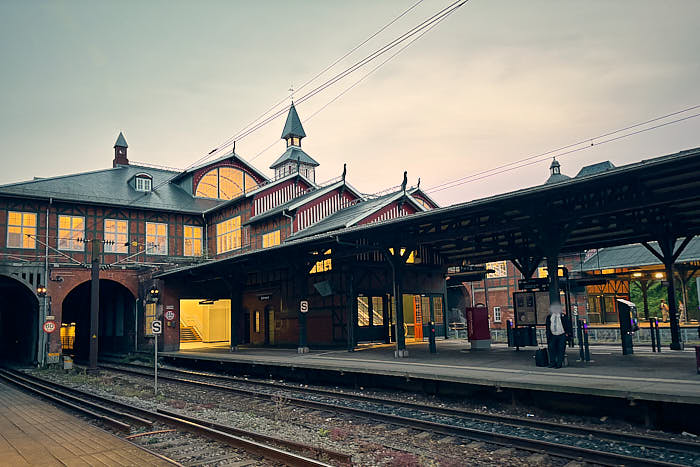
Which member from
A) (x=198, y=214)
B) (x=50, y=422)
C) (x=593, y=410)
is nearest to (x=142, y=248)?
(x=198, y=214)

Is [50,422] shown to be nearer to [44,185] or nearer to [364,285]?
[364,285]

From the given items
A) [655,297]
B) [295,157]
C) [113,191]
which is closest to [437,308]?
[113,191]

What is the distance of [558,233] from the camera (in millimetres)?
12391

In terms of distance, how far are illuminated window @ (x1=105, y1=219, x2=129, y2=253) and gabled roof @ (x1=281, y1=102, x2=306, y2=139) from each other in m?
24.1

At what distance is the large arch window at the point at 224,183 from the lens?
35.1 m

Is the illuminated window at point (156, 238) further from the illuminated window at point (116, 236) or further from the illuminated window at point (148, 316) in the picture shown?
the illuminated window at point (148, 316)

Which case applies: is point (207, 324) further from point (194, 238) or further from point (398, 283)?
point (398, 283)

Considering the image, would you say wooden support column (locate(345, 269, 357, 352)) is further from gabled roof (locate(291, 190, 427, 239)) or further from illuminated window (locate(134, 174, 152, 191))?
illuminated window (locate(134, 174, 152, 191))

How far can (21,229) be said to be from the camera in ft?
88.8

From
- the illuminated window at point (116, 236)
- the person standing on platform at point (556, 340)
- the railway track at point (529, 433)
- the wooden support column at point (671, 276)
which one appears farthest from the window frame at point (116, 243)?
the wooden support column at point (671, 276)

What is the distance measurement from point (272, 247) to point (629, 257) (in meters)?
25.9

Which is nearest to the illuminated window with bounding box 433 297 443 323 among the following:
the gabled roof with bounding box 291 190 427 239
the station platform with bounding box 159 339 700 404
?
the gabled roof with bounding box 291 190 427 239

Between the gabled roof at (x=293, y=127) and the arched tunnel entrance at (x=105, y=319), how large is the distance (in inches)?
973

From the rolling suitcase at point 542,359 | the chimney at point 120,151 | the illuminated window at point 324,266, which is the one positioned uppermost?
the chimney at point 120,151
